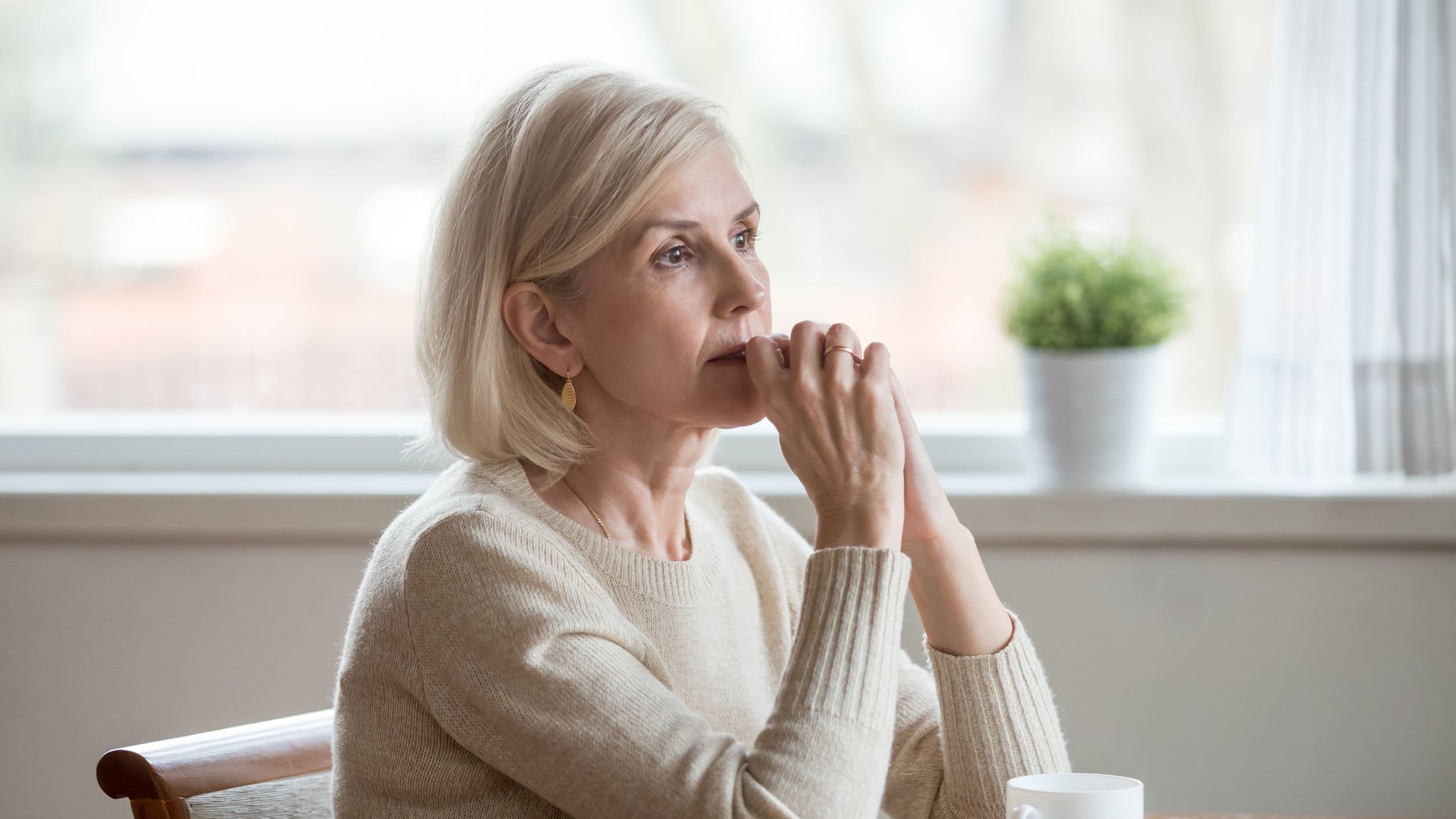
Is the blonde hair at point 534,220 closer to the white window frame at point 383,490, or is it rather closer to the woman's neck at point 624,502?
the woman's neck at point 624,502

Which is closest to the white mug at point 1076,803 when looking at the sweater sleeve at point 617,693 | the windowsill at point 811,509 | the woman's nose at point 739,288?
the sweater sleeve at point 617,693

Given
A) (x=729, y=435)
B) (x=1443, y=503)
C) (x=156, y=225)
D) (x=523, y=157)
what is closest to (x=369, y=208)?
(x=156, y=225)

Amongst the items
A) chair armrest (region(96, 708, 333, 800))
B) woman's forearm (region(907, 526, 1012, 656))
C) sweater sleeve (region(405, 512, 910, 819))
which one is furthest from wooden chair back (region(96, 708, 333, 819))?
woman's forearm (region(907, 526, 1012, 656))

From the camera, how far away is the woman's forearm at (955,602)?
1.32 m

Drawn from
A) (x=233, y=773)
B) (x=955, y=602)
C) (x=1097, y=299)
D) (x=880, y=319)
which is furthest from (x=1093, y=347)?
(x=233, y=773)

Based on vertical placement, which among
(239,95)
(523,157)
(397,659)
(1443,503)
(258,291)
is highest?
(239,95)

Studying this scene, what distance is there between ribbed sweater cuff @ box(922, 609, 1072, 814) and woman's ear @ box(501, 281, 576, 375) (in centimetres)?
49

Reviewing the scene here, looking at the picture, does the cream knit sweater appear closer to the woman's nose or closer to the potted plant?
the woman's nose

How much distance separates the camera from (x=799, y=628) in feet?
3.74

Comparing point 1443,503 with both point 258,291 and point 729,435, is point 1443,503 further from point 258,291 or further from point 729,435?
point 258,291

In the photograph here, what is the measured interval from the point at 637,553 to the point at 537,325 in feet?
0.84

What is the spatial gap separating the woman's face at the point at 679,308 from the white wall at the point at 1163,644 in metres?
1.00

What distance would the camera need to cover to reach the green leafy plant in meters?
2.06

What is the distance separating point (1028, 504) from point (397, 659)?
4.00ft
